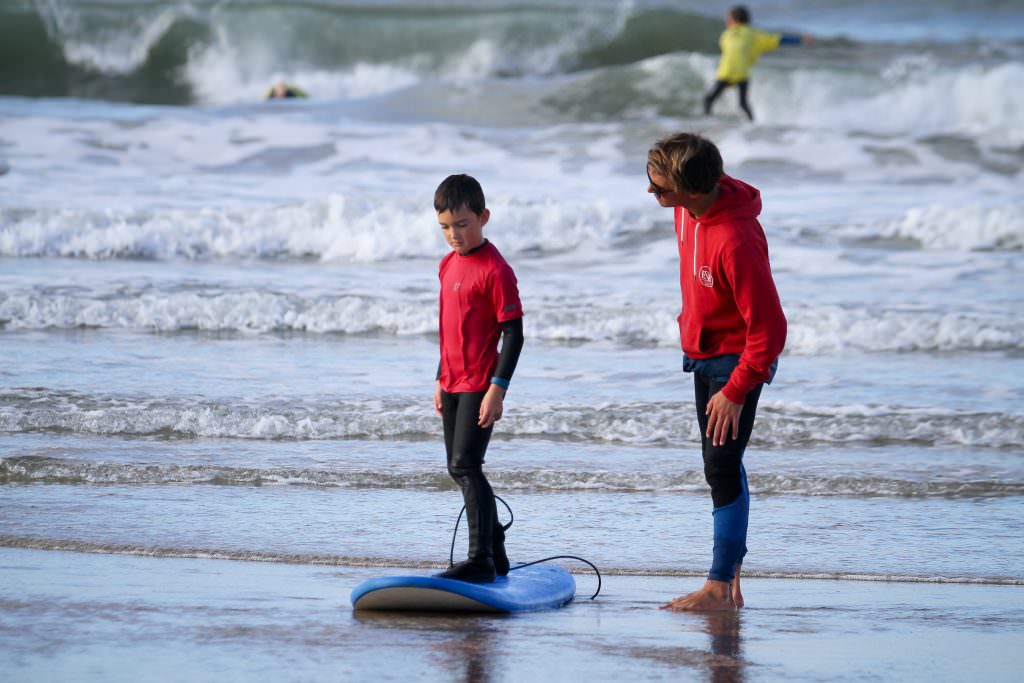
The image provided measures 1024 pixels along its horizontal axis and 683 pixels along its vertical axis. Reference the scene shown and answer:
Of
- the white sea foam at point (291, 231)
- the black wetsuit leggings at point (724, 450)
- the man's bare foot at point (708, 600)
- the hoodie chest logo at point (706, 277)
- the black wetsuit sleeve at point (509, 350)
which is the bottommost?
the man's bare foot at point (708, 600)

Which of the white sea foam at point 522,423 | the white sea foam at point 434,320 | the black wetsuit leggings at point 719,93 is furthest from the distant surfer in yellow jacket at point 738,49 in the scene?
the white sea foam at point 522,423

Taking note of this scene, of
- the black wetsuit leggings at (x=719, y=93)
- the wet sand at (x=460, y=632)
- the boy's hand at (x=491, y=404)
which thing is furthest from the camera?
the black wetsuit leggings at (x=719, y=93)

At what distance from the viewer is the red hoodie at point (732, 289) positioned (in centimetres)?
373

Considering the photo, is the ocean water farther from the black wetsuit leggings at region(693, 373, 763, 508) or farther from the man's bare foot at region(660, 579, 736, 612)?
the black wetsuit leggings at region(693, 373, 763, 508)

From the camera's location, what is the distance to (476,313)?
4020 millimetres

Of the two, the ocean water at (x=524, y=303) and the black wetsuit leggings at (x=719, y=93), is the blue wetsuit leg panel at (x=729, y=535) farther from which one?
the black wetsuit leggings at (x=719, y=93)

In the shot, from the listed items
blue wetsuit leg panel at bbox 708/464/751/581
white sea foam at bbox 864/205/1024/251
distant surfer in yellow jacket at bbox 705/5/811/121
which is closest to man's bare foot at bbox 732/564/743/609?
blue wetsuit leg panel at bbox 708/464/751/581

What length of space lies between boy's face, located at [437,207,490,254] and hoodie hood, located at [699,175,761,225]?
657 mm

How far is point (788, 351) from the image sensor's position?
32.2ft

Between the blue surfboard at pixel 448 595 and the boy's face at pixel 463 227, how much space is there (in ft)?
3.18

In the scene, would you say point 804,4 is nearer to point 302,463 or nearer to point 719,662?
point 302,463

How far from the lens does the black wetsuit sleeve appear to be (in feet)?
13.0

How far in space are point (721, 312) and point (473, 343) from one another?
2.37ft

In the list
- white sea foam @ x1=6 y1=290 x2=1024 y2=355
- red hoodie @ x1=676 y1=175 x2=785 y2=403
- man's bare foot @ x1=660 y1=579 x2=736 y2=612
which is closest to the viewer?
red hoodie @ x1=676 y1=175 x2=785 y2=403
